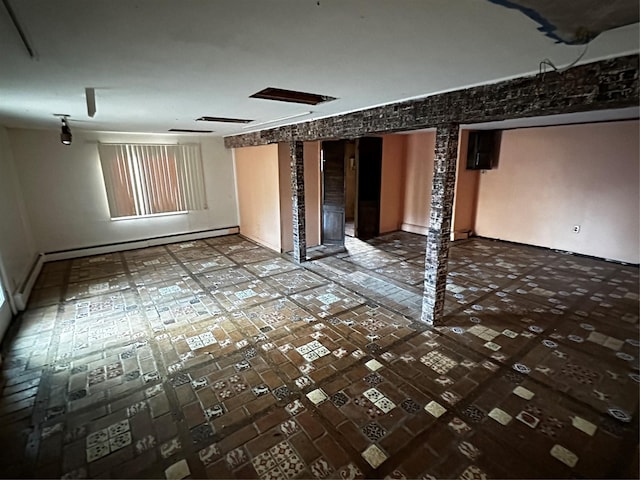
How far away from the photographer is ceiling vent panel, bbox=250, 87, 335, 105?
2650mm

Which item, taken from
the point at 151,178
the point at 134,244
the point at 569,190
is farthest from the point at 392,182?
the point at 134,244

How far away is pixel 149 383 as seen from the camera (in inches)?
99.1

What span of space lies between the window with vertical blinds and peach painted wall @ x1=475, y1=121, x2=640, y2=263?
21.3ft

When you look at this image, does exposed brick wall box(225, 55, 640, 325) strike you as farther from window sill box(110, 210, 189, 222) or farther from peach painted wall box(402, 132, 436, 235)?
peach painted wall box(402, 132, 436, 235)

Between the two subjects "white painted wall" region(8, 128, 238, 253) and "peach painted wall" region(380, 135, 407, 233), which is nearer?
"white painted wall" region(8, 128, 238, 253)

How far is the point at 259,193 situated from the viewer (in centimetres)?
632

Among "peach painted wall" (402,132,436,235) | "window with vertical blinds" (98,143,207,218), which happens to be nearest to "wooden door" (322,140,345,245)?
"peach painted wall" (402,132,436,235)

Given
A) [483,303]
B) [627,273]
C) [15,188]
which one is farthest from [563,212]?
[15,188]

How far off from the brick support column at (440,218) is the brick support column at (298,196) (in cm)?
253

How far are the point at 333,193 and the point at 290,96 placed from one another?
3.55 metres

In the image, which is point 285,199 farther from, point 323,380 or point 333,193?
point 323,380

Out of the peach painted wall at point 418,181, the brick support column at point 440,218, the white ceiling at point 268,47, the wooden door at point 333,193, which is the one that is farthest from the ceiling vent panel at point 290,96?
the peach painted wall at point 418,181

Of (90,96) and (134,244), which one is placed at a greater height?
(90,96)

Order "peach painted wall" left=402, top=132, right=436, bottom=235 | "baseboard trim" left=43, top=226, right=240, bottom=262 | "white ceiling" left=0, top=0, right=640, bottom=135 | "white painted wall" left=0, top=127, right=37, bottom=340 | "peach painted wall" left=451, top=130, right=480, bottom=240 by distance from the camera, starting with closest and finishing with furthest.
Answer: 1. "white ceiling" left=0, top=0, right=640, bottom=135
2. "white painted wall" left=0, top=127, right=37, bottom=340
3. "baseboard trim" left=43, top=226, right=240, bottom=262
4. "peach painted wall" left=451, top=130, right=480, bottom=240
5. "peach painted wall" left=402, top=132, right=436, bottom=235
